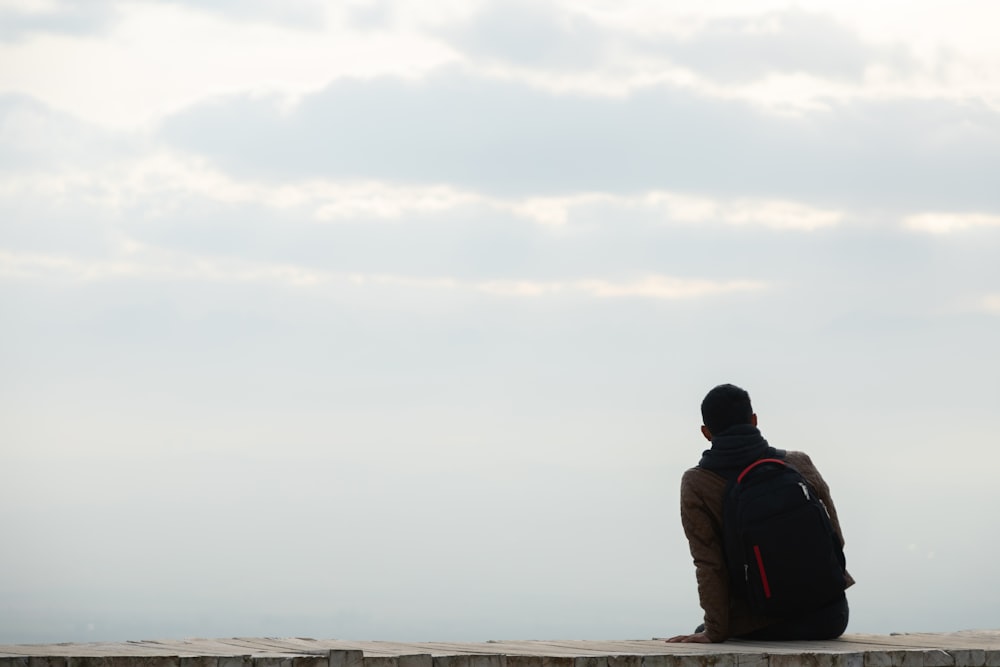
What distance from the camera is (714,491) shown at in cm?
876

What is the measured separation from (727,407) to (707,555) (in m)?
0.86

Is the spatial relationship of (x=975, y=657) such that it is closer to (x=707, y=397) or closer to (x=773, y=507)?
(x=773, y=507)

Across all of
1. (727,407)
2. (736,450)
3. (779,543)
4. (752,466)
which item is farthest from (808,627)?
(727,407)

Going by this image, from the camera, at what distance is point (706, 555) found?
8648 mm

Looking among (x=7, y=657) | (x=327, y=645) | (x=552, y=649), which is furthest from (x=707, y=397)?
(x=7, y=657)

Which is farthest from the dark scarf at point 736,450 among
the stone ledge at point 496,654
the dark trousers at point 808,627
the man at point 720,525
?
the stone ledge at point 496,654

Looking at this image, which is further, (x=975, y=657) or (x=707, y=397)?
(x=707, y=397)

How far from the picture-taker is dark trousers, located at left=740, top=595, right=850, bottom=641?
8.63 metres

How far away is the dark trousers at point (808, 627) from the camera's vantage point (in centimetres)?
863

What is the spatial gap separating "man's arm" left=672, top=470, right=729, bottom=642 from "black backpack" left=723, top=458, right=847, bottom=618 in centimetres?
9

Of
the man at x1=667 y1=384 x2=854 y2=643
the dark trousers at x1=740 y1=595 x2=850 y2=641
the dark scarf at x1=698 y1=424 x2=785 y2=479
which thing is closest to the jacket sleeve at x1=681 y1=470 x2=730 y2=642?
the man at x1=667 y1=384 x2=854 y2=643

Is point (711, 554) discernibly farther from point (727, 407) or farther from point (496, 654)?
point (496, 654)

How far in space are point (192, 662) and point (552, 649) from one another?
1.92m

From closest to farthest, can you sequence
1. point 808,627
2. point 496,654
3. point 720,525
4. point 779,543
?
1. point 496,654
2. point 779,543
3. point 808,627
4. point 720,525
